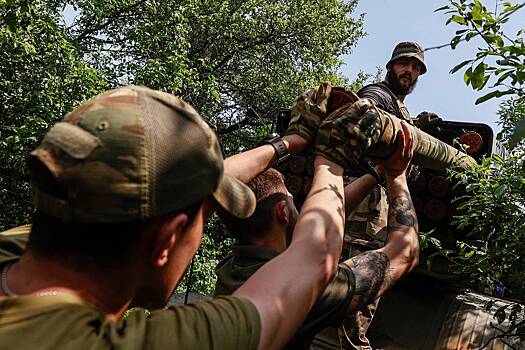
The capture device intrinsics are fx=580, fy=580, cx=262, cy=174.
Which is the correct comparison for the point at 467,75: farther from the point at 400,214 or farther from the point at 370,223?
the point at 370,223

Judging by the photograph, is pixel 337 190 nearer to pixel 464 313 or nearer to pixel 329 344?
pixel 329 344

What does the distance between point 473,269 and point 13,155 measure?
28.1 feet

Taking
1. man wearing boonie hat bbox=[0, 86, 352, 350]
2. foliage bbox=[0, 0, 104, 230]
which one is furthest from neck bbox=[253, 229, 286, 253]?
foliage bbox=[0, 0, 104, 230]

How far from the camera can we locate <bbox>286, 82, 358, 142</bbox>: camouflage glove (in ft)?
7.50

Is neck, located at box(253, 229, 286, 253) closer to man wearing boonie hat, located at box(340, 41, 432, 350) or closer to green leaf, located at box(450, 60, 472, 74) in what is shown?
green leaf, located at box(450, 60, 472, 74)

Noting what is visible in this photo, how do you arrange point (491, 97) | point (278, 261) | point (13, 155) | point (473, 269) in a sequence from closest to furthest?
point (278, 261) < point (491, 97) < point (473, 269) < point (13, 155)

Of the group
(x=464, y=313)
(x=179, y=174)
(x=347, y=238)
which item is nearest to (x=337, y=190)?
(x=179, y=174)

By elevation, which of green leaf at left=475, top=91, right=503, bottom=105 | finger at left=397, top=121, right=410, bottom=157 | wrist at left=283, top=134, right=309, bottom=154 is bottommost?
wrist at left=283, top=134, right=309, bottom=154

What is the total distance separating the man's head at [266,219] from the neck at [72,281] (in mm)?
966

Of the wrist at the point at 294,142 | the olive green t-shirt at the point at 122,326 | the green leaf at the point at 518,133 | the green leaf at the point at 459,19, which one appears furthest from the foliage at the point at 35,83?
the green leaf at the point at 518,133

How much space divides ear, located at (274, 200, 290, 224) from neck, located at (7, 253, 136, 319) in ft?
3.52

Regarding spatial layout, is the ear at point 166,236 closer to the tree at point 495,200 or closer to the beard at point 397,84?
the tree at point 495,200

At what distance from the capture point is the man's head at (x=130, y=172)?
45.4 inches

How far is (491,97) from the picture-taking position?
236 cm
